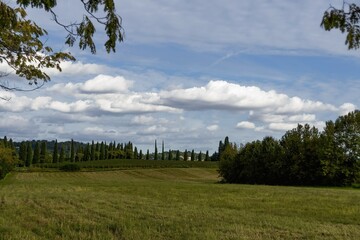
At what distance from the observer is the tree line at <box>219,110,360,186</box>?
82500 mm

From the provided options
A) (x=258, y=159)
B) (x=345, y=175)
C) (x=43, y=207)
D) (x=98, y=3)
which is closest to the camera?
(x=98, y=3)

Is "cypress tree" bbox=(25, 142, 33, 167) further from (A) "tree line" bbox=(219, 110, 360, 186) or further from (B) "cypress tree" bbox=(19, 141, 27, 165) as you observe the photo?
(A) "tree line" bbox=(219, 110, 360, 186)

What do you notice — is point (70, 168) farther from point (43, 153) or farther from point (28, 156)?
point (43, 153)

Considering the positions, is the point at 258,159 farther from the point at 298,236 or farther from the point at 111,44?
the point at 111,44

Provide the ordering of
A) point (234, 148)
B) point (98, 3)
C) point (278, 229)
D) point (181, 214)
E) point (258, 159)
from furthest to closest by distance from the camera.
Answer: point (234, 148) < point (258, 159) < point (181, 214) < point (278, 229) < point (98, 3)

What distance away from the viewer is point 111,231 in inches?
622

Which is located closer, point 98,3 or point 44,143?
point 98,3

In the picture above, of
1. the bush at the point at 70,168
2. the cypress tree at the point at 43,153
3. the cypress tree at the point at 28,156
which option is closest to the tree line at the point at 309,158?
the bush at the point at 70,168

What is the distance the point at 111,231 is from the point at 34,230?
9.29 feet

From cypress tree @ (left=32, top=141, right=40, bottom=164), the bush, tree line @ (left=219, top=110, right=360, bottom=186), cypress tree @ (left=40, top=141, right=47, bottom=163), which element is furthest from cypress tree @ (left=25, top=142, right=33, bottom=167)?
tree line @ (left=219, top=110, right=360, bottom=186)

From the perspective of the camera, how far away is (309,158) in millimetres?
86312

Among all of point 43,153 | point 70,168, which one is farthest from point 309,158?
point 43,153

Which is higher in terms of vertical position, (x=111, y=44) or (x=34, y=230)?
(x=111, y=44)

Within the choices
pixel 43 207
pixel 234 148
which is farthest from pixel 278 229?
pixel 234 148
